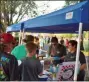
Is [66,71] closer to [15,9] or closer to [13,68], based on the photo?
[13,68]

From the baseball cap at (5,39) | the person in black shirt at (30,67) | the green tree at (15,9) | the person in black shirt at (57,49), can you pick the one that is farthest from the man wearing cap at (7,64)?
the green tree at (15,9)

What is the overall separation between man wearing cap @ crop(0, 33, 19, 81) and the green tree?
903 inches

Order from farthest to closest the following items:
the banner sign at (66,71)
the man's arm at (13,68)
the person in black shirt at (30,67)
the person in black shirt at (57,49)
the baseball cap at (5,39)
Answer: the person in black shirt at (57,49), the banner sign at (66,71), the person in black shirt at (30,67), the baseball cap at (5,39), the man's arm at (13,68)

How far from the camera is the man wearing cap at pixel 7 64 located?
3.92m

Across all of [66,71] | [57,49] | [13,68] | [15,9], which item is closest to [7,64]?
[13,68]

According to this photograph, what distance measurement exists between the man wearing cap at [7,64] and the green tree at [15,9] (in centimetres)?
2293

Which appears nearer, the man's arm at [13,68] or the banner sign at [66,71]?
the man's arm at [13,68]

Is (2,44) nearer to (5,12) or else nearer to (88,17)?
(88,17)

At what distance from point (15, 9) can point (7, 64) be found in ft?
77.4

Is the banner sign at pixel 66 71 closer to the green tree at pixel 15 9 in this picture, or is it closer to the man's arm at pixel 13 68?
the man's arm at pixel 13 68

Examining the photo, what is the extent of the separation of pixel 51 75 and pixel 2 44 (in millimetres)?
1939

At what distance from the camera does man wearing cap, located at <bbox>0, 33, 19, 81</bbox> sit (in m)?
3.92

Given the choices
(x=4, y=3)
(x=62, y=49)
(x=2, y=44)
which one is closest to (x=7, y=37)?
(x=2, y=44)

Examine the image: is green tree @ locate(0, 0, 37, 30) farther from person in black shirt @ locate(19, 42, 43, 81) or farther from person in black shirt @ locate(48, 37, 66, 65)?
person in black shirt @ locate(19, 42, 43, 81)
